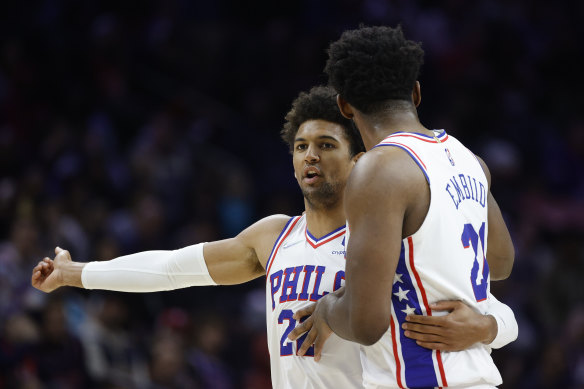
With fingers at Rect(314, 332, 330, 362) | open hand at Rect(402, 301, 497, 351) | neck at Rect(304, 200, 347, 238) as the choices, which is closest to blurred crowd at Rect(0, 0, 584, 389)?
neck at Rect(304, 200, 347, 238)

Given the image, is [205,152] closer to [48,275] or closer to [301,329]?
[48,275]

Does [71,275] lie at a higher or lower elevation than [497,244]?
higher

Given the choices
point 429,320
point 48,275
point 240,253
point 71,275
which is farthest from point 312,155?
point 48,275

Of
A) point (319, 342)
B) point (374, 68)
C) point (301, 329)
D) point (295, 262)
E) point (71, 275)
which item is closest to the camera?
point (374, 68)

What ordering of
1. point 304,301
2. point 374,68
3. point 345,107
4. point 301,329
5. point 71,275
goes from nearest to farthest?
point 374,68 → point 345,107 → point 301,329 → point 304,301 → point 71,275

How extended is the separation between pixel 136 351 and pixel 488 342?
4.58 meters

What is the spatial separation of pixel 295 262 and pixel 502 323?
104 cm

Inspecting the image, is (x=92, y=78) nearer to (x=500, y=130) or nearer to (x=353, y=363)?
(x=500, y=130)

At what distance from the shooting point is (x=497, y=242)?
128 inches

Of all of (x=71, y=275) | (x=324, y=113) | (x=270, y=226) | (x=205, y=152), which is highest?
(x=205, y=152)

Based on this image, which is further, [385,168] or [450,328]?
[450,328]

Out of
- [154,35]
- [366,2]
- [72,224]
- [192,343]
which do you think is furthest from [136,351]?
[366,2]

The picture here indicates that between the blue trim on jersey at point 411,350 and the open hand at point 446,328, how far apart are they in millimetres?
24

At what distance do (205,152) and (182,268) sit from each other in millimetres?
5459
